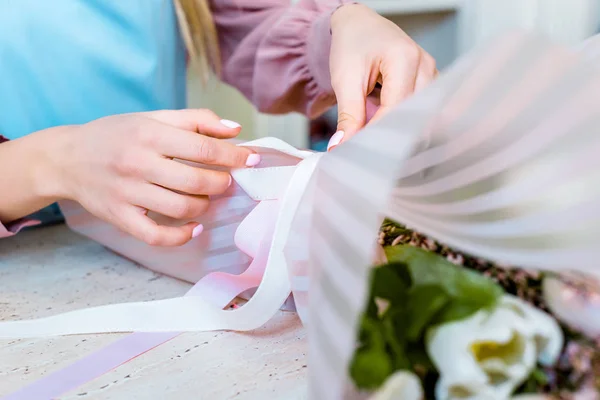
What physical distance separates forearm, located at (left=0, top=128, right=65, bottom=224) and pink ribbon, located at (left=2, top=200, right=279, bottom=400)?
0.15 metres

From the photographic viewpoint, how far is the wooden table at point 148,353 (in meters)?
0.25

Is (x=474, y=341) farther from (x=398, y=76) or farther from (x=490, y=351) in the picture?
(x=398, y=76)

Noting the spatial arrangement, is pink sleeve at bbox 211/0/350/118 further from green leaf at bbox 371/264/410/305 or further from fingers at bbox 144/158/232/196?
green leaf at bbox 371/264/410/305

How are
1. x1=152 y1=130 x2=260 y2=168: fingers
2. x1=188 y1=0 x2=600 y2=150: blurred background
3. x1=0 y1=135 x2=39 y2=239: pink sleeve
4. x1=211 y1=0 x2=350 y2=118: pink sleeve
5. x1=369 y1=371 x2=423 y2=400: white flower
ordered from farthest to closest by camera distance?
1. x1=188 y1=0 x2=600 y2=150: blurred background
2. x1=211 y1=0 x2=350 y2=118: pink sleeve
3. x1=0 y1=135 x2=39 y2=239: pink sleeve
4. x1=152 y1=130 x2=260 y2=168: fingers
5. x1=369 y1=371 x2=423 y2=400: white flower

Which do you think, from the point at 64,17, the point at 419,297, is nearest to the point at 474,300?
the point at 419,297

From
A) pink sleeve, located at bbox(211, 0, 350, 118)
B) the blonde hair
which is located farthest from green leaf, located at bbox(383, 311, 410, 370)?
the blonde hair

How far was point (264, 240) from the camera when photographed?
30 centimetres

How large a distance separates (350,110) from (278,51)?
10.2 inches

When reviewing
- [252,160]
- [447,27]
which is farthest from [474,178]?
[447,27]

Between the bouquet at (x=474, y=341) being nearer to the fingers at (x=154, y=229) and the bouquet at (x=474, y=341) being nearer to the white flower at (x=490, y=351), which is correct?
the white flower at (x=490, y=351)

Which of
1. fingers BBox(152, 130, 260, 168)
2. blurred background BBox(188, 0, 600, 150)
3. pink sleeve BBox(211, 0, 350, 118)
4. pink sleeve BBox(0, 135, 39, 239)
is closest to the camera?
fingers BBox(152, 130, 260, 168)

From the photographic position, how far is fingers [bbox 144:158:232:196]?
12.4 inches

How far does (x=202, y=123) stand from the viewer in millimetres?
347

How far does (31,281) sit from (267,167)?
204 millimetres
